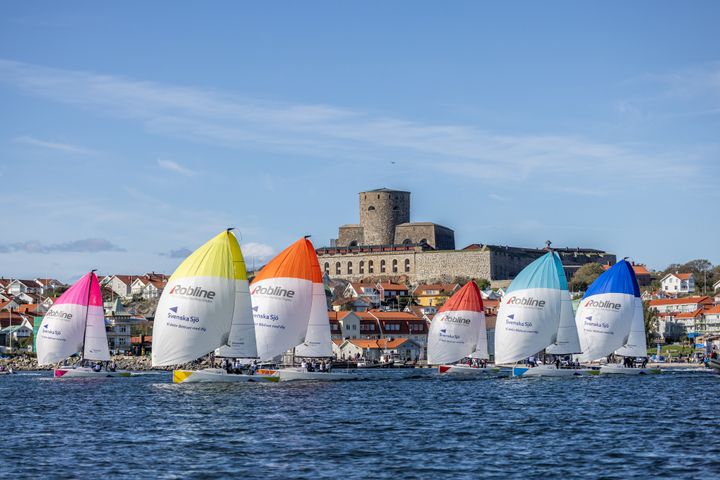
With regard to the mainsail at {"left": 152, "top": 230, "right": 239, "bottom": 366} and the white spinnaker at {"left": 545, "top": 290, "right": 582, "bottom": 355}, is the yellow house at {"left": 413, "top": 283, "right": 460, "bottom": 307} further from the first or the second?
the mainsail at {"left": 152, "top": 230, "right": 239, "bottom": 366}

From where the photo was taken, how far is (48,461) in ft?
113

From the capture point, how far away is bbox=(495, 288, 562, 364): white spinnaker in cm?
6919

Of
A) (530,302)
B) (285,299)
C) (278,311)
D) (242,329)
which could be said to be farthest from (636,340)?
(242,329)

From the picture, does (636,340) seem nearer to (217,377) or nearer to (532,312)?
(532,312)

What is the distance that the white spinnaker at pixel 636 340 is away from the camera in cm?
7494

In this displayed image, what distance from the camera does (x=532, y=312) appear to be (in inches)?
2724

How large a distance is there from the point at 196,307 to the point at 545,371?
74.4 ft

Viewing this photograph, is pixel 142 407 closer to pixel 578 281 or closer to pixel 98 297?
pixel 98 297

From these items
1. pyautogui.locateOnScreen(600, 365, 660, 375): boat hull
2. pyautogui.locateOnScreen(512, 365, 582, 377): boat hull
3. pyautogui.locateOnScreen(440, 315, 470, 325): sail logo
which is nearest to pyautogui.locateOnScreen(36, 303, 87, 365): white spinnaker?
pyautogui.locateOnScreen(440, 315, 470, 325): sail logo

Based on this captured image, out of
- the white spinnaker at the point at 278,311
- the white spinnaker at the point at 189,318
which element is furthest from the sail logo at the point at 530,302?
the white spinnaker at the point at 189,318

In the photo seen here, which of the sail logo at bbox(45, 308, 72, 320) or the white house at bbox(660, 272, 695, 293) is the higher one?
the white house at bbox(660, 272, 695, 293)

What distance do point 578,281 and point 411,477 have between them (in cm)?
13432

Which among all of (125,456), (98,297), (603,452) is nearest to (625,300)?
(98,297)

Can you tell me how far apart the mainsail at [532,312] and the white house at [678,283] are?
107m
